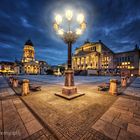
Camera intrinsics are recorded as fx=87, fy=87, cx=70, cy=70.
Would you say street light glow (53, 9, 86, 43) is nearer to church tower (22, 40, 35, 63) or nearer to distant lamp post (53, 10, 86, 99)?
distant lamp post (53, 10, 86, 99)

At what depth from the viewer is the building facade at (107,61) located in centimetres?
4725

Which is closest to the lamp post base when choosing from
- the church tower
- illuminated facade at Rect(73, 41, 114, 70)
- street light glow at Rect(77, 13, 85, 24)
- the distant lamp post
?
the distant lamp post

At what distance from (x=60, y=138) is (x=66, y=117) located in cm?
112

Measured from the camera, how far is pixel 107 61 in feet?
181

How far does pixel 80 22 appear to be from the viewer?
675 cm

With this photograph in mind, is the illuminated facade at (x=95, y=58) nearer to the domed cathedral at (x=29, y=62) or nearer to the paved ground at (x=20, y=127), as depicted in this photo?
the domed cathedral at (x=29, y=62)

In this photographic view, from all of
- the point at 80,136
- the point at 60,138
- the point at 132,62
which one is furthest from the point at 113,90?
the point at 132,62

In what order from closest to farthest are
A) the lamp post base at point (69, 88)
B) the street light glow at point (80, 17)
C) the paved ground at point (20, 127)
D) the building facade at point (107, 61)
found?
the paved ground at point (20, 127), the lamp post base at point (69, 88), the street light glow at point (80, 17), the building facade at point (107, 61)

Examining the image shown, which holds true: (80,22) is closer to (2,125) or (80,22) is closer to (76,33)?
(76,33)

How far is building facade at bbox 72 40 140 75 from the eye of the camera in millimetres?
47250

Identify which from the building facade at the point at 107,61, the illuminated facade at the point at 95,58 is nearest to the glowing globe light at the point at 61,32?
the building facade at the point at 107,61

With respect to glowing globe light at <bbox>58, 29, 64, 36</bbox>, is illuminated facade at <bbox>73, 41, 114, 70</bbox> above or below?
above

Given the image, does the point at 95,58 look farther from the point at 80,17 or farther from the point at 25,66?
the point at 25,66

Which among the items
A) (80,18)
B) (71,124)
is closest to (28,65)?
(80,18)
